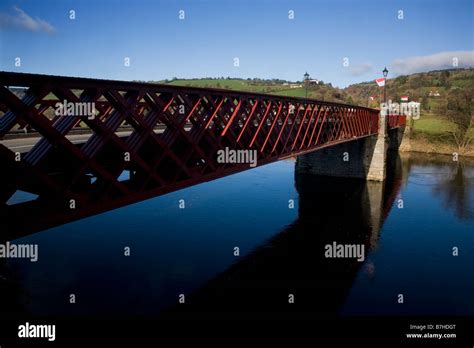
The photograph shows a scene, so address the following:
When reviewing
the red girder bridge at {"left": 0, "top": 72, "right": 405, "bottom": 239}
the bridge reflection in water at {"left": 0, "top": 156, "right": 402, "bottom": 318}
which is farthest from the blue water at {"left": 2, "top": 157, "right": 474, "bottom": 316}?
the red girder bridge at {"left": 0, "top": 72, "right": 405, "bottom": 239}

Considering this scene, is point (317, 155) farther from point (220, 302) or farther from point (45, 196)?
point (45, 196)

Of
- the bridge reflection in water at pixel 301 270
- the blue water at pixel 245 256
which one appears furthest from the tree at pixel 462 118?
the bridge reflection in water at pixel 301 270

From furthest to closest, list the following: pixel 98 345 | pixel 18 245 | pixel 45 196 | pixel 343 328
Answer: pixel 18 245 → pixel 343 328 → pixel 98 345 → pixel 45 196

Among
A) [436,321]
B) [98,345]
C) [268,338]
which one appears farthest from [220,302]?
[436,321]

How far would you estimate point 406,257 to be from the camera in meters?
22.0

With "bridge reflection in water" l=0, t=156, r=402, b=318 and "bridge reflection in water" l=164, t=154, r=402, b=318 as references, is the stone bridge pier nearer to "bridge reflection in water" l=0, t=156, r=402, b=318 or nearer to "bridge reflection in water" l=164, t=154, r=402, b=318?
"bridge reflection in water" l=164, t=154, r=402, b=318

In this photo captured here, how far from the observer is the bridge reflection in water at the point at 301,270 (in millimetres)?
16359

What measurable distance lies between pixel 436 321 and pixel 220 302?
378 inches

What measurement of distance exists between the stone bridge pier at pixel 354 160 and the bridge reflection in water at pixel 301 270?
29.0 feet

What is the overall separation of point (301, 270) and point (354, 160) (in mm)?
27793

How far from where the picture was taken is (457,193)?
126ft

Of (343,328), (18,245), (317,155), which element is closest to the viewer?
(343,328)

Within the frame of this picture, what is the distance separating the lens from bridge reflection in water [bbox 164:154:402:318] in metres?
16.4

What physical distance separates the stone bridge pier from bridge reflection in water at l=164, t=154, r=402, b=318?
29.0ft
